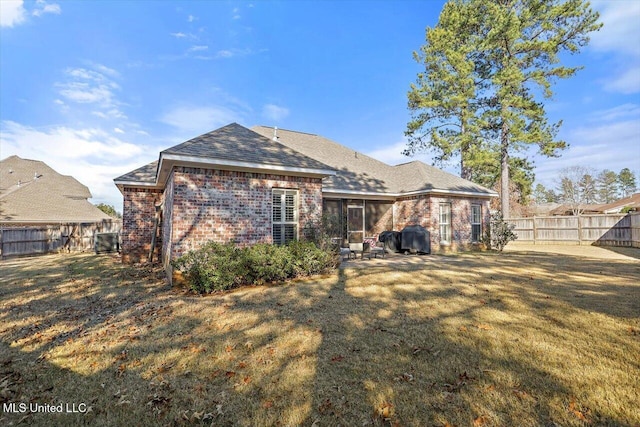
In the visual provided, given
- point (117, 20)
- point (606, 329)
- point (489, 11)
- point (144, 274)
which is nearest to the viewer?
point (606, 329)

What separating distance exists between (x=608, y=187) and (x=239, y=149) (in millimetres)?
73429

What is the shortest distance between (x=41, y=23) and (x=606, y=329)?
19.7m

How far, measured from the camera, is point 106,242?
16656mm

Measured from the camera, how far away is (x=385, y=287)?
276 inches

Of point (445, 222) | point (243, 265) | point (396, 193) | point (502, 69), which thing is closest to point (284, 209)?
point (243, 265)

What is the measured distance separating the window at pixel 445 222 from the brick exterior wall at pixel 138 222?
530 inches

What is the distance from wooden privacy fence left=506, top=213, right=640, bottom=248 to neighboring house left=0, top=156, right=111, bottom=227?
31.5 meters

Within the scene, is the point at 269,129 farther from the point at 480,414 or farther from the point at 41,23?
the point at 480,414

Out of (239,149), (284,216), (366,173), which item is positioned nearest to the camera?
(239,149)

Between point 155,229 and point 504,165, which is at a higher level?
point 504,165

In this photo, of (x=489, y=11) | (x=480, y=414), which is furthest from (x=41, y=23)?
(x=489, y=11)

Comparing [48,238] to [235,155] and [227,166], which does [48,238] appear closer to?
[227,166]

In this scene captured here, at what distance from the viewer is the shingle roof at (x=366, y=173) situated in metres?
15.0

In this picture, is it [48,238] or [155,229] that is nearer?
[155,229]
